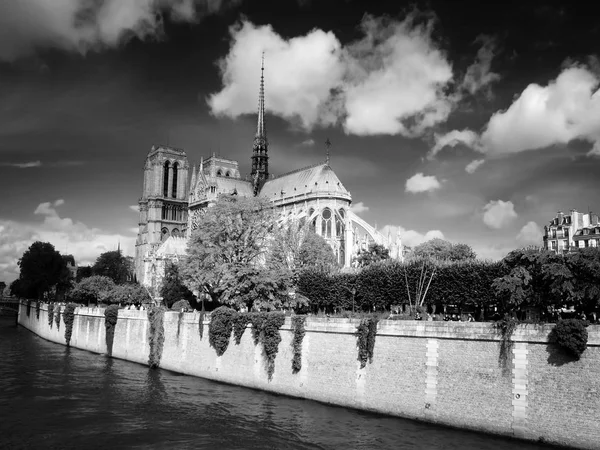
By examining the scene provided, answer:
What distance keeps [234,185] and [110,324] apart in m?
61.8

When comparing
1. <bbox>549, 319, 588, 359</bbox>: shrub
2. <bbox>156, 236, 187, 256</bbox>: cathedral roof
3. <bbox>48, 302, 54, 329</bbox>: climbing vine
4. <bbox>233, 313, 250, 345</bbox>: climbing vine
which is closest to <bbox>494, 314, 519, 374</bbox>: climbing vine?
<bbox>549, 319, 588, 359</bbox>: shrub

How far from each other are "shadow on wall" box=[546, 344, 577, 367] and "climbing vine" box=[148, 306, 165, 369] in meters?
25.0

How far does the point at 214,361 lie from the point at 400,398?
41.8 ft

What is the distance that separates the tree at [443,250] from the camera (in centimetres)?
6338

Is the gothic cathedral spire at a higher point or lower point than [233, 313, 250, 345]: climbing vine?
higher

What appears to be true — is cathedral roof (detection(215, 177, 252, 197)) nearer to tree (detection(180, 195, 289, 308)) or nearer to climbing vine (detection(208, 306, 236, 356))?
tree (detection(180, 195, 289, 308))

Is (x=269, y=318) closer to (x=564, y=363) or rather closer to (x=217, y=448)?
(x=217, y=448)

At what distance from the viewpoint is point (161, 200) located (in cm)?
12500

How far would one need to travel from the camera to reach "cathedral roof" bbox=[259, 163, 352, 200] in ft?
284

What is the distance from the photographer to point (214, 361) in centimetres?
3272

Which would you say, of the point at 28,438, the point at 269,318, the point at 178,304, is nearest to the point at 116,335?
the point at 178,304

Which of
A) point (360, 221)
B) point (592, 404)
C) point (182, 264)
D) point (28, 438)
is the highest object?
point (360, 221)

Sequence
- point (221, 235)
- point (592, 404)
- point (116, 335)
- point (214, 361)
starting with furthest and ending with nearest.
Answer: point (221, 235)
point (116, 335)
point (214, 361)
point (592, 404)

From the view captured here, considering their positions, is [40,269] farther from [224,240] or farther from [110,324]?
[224,240]
